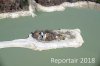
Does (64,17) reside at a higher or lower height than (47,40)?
higher

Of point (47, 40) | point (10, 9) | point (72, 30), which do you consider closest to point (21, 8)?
point (10, 9)

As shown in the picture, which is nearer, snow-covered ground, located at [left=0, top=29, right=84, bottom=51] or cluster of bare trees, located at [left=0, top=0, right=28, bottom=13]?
snow-covered ground, located at [left=0, top=29, right=84, bottom=51]

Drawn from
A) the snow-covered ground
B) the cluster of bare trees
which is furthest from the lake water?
the cluster of bare trees

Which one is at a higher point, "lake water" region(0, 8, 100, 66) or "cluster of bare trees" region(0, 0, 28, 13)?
"cluster of bare trees" region(0, 0, 28, 13)

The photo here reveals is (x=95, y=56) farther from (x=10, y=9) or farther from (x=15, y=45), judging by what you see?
(x=10, y=9)

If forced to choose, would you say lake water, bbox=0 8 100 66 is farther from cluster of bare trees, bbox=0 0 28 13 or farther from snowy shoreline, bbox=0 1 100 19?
cluster of bare trees, bbox=0 0 28 13

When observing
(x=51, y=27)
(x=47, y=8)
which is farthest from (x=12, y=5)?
(x=51, y=27)

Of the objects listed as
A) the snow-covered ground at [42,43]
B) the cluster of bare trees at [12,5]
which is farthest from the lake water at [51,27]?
the cluster of bare trees at [12,5]
